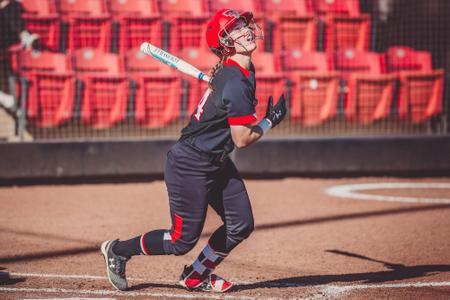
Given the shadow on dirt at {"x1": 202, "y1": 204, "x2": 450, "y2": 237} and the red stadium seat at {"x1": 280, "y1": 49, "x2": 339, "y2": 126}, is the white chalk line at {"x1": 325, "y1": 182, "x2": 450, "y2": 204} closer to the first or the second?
the shadow on dirt at {"x1": 202, "y1": 204, "x2": 450, "y2": 237}

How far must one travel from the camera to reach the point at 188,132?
4387mm

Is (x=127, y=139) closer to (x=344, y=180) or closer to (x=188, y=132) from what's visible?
(x=344, y=180)

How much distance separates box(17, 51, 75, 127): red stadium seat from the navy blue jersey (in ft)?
17.3

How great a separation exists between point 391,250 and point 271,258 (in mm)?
1023

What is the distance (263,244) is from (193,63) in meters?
4.83

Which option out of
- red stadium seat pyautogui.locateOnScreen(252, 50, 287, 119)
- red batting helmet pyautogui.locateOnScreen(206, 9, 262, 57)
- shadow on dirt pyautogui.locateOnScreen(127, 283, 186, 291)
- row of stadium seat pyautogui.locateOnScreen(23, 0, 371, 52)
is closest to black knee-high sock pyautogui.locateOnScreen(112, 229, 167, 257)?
shadow on dirt pyautogui.locateOnScreen(127, 283, 186, 291)

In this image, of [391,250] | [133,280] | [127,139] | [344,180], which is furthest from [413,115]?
[133,280]

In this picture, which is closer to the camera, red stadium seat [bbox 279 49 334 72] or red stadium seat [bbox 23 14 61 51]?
red stadium seat [bbox 23 14 61 51]

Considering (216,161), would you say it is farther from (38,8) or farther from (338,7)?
(338,7)

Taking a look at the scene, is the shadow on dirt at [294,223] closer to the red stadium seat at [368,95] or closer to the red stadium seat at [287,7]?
the red stadium seat at [368,95]

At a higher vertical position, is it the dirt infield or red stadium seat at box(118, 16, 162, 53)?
red stadium seat at box(118, 16, 162, 53)

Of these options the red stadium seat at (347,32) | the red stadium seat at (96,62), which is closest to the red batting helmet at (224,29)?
the red stadium seat at (96,62)

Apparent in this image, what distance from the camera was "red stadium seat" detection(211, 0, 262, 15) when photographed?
11.3m

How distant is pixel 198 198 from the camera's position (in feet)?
14.2
